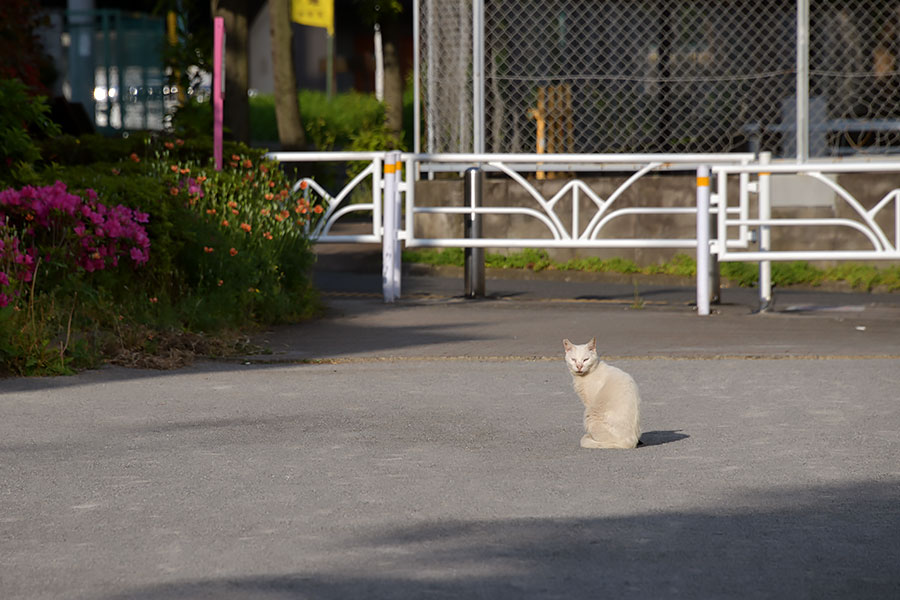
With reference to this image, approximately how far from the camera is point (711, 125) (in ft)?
59.9

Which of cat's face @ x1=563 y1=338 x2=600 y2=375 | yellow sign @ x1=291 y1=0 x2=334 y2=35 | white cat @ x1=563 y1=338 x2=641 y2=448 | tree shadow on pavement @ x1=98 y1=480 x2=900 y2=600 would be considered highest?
yellow sign @ x1=291 y1=0 x2=334 y2=35

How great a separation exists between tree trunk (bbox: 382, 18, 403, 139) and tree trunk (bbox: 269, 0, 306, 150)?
15.5ft

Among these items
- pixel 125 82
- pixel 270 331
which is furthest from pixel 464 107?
pixel 125 82

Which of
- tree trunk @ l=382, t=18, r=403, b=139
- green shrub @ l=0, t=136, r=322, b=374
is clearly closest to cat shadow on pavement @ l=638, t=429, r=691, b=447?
green shrub @ l=0, t=136, r=322, b=374

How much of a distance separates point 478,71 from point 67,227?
6301mm

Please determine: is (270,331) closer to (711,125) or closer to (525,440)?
(525,440)

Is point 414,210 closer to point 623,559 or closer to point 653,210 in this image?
point 653,210

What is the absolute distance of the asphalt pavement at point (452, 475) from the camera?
4391mm

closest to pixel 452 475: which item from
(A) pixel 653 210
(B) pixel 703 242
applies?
(B) pixel 703 242

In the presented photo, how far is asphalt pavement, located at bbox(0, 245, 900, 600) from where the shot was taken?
439cm

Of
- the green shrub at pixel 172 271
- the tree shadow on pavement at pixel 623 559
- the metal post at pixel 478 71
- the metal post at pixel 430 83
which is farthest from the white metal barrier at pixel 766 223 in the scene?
the tree shadow on pavement at pixel 623 559

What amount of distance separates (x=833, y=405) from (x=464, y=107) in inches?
378

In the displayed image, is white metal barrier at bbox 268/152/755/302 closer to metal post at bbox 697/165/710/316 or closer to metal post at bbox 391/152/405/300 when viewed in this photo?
metal post at bbox 391/152/405/300

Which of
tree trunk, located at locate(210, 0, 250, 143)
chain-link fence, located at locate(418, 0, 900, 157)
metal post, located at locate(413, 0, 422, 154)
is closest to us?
metal post, located at locate(413, 0, 422, 154)
